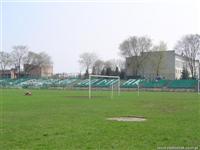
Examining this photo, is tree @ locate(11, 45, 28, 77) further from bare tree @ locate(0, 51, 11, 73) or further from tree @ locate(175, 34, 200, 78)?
tree @ locate(175, 34, 200, 78)

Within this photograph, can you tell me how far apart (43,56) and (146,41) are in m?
38.8

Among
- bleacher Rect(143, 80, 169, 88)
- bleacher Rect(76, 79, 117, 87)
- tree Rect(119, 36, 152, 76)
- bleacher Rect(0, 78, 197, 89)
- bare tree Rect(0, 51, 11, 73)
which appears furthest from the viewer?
bare tree Rect(0, 51, 11, 73)

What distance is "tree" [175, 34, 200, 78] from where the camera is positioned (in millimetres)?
87375

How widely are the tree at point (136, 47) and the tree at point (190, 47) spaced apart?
8848mm

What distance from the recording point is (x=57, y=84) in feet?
289

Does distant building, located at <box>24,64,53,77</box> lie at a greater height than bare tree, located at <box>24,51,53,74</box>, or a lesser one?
lesser

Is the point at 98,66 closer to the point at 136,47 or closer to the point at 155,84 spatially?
the point at 136,47

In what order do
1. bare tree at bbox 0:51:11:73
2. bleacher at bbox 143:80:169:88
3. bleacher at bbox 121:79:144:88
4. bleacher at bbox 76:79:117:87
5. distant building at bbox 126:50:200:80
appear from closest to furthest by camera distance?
1. bleacher at bbox 143:80:169:88
2. bleacher at bbox 121:79:144:88
3. bleacher at bbox 76:79:117:87
4. distant building at bbox 126:50:200:80
5. bare tree at bbox 0:51:11:73

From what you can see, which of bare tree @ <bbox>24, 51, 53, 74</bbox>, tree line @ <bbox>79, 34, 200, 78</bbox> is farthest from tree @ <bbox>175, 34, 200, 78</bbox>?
bare tree @ <bbox>24, 51, 53, 74</bbox>

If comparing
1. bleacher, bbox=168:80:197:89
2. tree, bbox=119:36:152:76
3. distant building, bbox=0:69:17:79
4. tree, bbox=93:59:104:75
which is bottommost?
bleacher, bbox=168:80:197:89

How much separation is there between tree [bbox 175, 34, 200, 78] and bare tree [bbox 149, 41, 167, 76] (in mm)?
5053

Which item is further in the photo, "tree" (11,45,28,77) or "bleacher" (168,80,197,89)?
"tree" (11,45,28,77)

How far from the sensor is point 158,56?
95250 mm

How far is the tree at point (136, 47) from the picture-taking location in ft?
307
